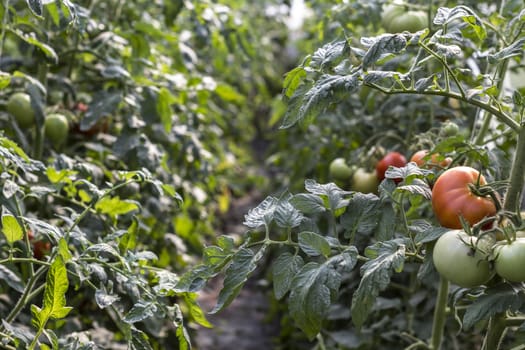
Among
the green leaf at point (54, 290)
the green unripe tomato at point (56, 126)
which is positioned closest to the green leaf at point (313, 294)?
the green leaf at point (54, 290)

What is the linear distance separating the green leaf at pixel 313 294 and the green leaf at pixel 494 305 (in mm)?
180

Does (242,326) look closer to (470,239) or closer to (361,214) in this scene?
(361,214)

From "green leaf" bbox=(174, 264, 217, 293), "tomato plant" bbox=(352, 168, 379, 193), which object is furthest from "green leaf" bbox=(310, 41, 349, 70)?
"tomato plant" bbox=(352, 168, 379, 193)

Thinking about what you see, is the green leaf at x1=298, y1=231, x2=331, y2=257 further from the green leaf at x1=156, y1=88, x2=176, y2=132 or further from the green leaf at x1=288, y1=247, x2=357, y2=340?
the green leaf at x1=156, y1=88, x2=176, y2=132

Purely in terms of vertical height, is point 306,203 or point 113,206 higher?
point 306,203

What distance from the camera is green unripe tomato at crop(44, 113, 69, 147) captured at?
71.5 inches

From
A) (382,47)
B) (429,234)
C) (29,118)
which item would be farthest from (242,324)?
(382,47)

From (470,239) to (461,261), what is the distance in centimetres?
3

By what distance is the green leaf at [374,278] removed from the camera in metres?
1.02

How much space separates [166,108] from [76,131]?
0.36 meters

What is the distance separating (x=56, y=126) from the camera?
1.81 meters

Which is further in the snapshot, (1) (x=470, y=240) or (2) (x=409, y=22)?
(2) (x=409, y=22)

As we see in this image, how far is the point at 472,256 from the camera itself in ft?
3.32

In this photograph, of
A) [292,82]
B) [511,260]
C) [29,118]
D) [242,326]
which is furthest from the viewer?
[242,326]
